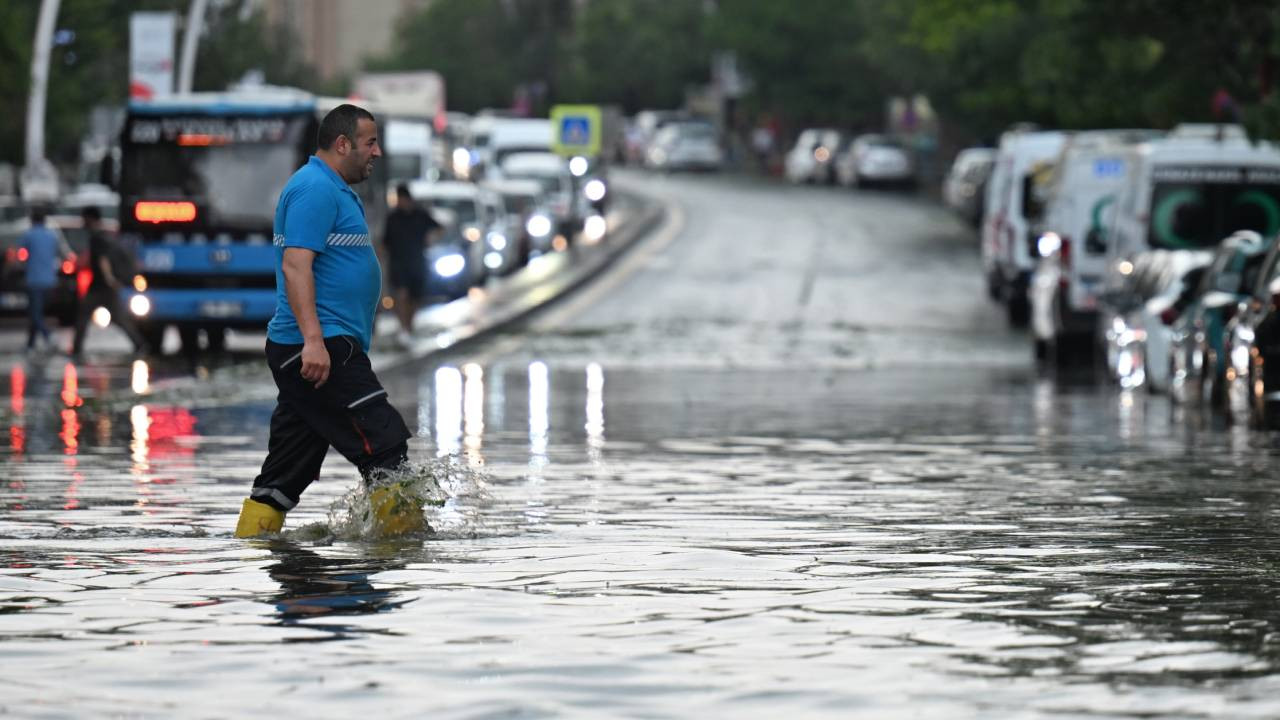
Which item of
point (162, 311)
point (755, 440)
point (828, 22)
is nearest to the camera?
point (755, 440)

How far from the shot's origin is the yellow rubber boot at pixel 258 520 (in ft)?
37.2

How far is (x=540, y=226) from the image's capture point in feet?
187

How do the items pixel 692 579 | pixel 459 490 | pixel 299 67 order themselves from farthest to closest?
1. pixel 299 67
2. pixel 459 490
3. pixel 692 579

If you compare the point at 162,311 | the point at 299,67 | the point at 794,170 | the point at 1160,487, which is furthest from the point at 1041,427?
the point at 299,67

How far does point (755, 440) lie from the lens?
17922 millimetres

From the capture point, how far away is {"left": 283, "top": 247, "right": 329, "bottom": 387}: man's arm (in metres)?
10.7

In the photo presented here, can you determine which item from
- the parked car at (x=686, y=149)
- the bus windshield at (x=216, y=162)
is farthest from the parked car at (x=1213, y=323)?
the parked car at (x=686, y=149)

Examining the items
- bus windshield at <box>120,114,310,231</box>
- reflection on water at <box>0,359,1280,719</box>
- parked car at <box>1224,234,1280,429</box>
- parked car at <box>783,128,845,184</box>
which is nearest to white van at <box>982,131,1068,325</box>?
bus windshield at <box>120,114,310,231</box>

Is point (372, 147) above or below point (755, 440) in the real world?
above

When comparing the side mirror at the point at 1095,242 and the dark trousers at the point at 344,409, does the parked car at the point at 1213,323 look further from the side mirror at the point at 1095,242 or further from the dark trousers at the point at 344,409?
the dark trousers at the point at 344,409

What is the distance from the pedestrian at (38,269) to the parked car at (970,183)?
32323 millimetres

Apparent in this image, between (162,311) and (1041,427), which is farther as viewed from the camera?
(162,311)

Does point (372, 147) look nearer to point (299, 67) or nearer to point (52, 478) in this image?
point (52, 478)

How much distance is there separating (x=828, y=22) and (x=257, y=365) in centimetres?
7720
